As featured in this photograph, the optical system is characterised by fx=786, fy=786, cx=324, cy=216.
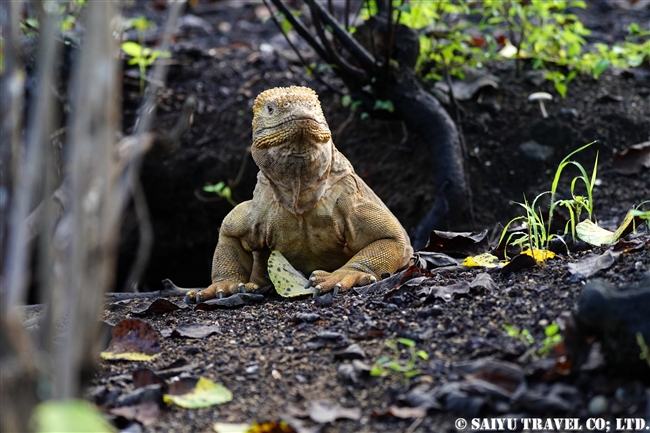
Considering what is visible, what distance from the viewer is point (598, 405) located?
115 inches

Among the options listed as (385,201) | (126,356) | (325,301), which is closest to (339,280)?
(325,301)

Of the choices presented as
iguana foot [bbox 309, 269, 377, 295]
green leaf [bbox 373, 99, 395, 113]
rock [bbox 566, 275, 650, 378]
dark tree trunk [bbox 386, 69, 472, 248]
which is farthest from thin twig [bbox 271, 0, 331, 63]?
rock [bbox 566, 275, 650, 378]

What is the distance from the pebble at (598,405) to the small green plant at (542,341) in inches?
13.1

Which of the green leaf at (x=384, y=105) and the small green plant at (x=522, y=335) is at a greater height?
the green leaf at (x=384, y=105)

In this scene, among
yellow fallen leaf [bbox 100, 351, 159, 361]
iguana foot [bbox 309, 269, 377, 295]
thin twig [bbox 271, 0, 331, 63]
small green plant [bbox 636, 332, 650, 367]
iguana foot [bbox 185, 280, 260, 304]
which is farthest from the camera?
thin twig [bbox 271, 0, 331, 63]

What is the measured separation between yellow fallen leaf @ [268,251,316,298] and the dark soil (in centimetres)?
11

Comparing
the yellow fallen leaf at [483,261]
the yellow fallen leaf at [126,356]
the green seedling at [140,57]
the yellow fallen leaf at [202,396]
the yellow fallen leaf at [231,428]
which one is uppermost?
the green seedling at [140,57]

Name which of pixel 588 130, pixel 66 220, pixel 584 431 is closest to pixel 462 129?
pixel 588 130

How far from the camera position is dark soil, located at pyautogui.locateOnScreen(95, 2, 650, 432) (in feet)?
10.9

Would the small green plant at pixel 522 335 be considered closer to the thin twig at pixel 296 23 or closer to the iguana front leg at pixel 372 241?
the iguana front leg at pixel 372 241

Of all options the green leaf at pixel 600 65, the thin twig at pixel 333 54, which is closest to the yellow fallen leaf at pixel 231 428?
the thin twig at pixel 333 54

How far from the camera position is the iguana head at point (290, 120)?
5176mm

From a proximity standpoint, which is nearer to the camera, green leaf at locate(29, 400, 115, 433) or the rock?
green leaf at locate(29, 400, 115, 433)

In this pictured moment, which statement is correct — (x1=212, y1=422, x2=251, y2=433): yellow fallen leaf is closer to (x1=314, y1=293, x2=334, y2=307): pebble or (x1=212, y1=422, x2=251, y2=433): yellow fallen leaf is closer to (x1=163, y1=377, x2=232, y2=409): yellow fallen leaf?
(x1=163, y1=377, x2=232, y2=409): yellow fallen leaf
